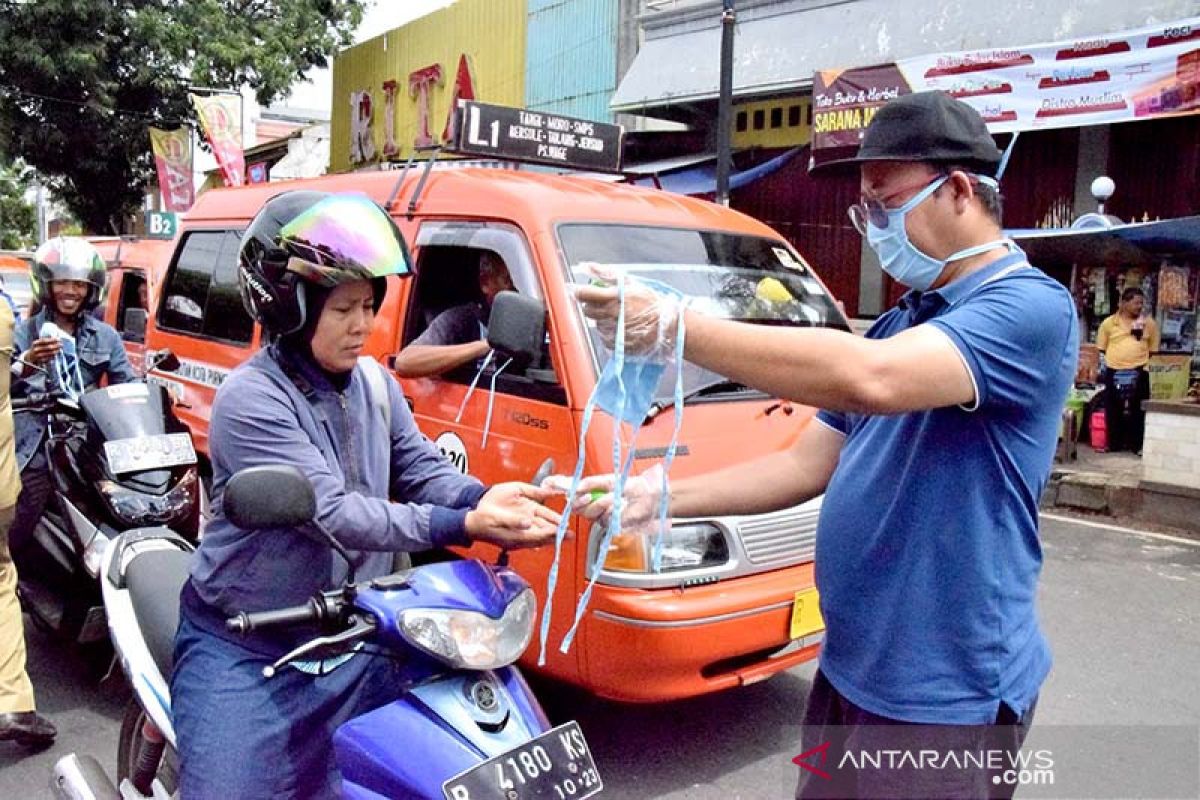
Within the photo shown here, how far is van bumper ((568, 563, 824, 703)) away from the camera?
336 centimetres

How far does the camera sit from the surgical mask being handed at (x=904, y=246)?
1.91m

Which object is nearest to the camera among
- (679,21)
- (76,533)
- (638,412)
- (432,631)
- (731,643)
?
(638,412)

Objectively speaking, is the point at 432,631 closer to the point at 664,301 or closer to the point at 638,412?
the point at 638,412

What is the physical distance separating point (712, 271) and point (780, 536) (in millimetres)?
1276

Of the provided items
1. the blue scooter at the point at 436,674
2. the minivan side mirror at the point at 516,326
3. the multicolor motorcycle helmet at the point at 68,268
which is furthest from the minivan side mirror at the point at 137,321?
the minivan side mirror at the point at 516,326

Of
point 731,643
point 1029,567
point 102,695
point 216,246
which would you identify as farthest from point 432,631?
point 216,246

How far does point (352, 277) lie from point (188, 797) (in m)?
1.14

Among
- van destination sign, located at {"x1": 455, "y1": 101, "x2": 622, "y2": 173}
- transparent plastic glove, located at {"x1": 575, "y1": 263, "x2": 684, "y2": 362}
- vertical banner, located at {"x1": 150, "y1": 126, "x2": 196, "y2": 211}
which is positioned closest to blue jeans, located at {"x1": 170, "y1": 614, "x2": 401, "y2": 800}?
transparent plastic glove, located at {"x1": 575, "y1": 263, "x2": 684, "y2": 362}

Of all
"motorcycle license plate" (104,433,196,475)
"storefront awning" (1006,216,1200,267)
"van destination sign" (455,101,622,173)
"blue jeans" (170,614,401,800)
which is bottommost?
"blue jeans" (170,614,401,800)

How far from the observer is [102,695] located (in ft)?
14.5

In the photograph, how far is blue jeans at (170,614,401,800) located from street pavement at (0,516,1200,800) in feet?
3.93

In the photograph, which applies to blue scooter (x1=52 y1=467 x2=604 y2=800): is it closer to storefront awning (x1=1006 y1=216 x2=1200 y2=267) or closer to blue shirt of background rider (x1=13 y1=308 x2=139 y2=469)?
blue shirt of background rider (x1=13 y1=308 x2=139 y2=469)

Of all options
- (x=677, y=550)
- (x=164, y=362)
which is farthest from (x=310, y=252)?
(x=164, y=362)

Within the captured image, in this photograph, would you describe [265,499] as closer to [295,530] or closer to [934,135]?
[295,530]
